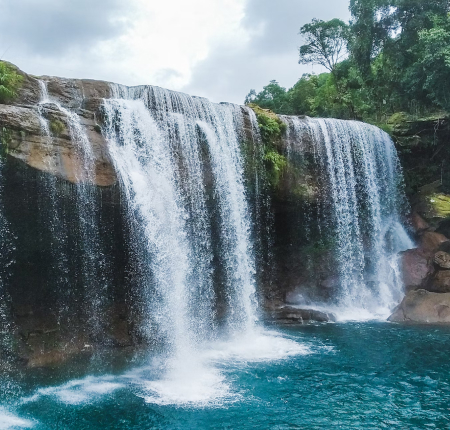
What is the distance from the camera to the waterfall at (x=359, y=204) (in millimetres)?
17438

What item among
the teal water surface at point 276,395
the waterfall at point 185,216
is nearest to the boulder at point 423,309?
the teal water surface at point 276,395

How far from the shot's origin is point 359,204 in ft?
60.2

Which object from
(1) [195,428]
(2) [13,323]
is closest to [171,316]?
(2) [13,323]

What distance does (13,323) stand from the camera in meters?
11.2

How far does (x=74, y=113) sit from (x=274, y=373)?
308 inches

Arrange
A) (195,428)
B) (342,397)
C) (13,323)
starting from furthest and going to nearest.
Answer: (13,323) → (342,397) → (195,428)

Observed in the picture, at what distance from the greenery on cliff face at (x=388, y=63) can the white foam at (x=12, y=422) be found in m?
18.2

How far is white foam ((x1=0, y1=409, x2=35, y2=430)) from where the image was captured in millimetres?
8055

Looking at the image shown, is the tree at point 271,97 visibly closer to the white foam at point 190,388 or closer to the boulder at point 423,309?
the boulder at point 423,309

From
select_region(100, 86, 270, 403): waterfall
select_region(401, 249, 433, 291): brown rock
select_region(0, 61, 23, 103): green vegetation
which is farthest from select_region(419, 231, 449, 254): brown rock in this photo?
select_region(0, 61, 23, 103): green vegetation

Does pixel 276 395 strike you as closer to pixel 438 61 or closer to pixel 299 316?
pixel 299 316

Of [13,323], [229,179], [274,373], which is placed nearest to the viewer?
[274,373]

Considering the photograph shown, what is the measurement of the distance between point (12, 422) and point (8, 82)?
26.7 feet

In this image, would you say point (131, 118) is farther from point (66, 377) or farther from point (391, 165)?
point (391, 165)
